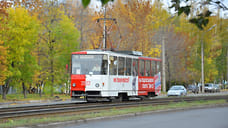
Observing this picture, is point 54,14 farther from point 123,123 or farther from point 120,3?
point 123,123

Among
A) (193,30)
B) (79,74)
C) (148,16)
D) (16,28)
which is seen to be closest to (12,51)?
(16,28)

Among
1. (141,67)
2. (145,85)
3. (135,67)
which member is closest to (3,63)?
(135,67)

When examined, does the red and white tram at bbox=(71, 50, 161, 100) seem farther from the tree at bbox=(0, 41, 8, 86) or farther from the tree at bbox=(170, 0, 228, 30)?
the tree at bbox=(170, 0, 228, 30)

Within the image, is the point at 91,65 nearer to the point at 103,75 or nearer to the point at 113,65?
the point at 103,75

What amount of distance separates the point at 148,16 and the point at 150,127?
32163mm

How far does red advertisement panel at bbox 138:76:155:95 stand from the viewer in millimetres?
26038

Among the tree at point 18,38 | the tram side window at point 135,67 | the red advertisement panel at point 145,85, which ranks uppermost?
the tree at point 18,38

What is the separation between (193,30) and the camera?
28.6 feet

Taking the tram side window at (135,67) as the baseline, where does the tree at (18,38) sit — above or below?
above

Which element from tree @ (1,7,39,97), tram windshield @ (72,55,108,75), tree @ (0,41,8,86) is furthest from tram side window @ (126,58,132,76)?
tree @ (1,7,39,97)

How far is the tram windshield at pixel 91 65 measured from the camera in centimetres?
2252

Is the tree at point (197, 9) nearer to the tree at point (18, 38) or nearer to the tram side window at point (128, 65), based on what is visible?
the tram side window at point (128, 65)

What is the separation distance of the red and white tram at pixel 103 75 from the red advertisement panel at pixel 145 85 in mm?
816

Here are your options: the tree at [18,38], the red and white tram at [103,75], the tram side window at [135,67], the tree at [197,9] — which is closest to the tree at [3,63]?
the tree at [18,38]
